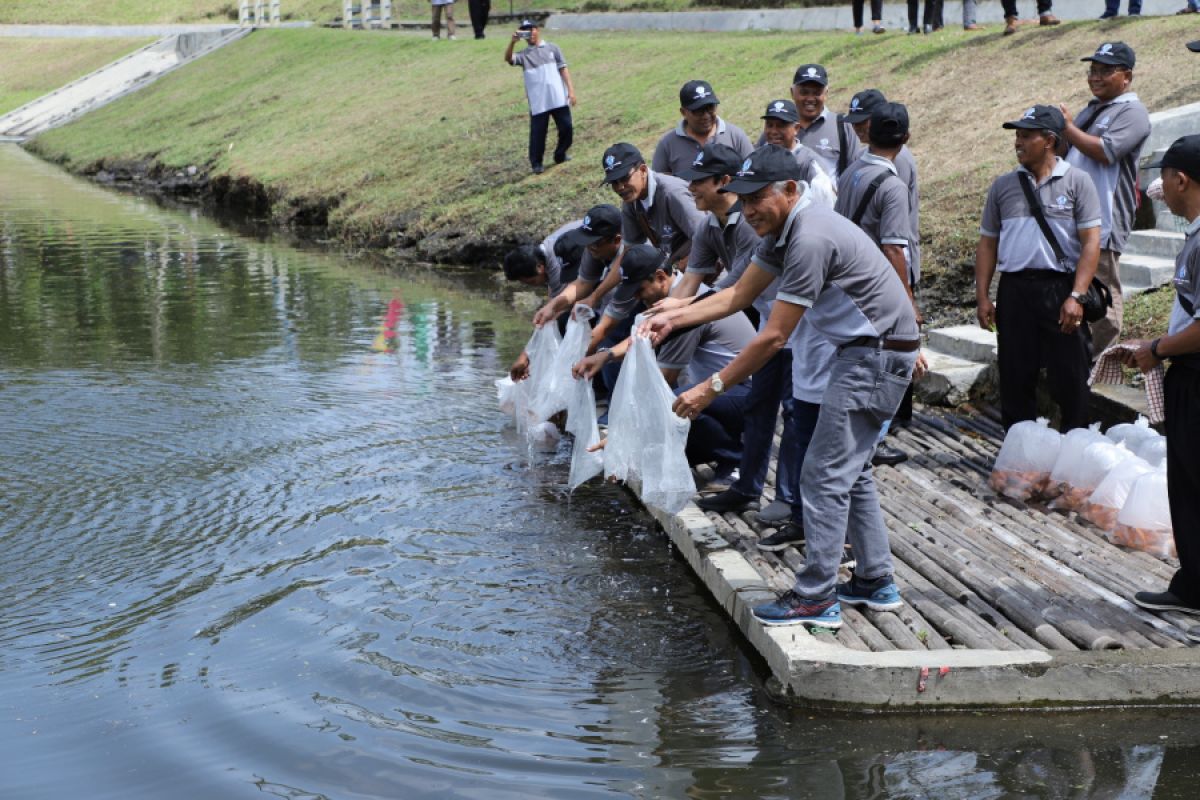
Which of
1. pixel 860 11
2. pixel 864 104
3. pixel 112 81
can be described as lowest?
pixel 864 104

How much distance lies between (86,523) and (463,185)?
1313 centimetres

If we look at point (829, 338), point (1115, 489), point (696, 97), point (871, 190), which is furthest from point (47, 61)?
point (829, 338)

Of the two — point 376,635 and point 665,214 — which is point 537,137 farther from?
point 376,635

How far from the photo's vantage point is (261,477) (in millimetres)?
8656

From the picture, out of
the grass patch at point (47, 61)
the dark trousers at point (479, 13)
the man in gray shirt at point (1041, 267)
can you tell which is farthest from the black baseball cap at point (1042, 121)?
the grass patch at point (47, 61)

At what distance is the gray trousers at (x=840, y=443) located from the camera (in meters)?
5.42

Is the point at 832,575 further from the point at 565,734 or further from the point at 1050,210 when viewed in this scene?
the point at 1050,210

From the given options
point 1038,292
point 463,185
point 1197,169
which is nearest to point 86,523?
point 1038,292

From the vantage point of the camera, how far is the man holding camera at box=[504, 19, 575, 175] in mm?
18891

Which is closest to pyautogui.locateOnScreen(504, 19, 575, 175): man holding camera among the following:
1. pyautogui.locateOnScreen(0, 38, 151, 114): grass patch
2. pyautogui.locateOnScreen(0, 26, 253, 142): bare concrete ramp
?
pyautogui.locateOnScreen(0, 26, 253, 142): bare concrete ramp

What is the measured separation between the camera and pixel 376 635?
6180 millimetres

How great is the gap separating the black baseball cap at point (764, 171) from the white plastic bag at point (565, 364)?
3111 millimetres

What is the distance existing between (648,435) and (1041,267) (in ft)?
7.62

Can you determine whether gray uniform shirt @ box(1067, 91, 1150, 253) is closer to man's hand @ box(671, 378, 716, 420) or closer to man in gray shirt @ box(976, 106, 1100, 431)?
man in gray shirt @ box(976, 106, 1100, 431)
